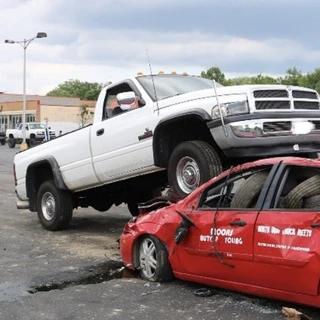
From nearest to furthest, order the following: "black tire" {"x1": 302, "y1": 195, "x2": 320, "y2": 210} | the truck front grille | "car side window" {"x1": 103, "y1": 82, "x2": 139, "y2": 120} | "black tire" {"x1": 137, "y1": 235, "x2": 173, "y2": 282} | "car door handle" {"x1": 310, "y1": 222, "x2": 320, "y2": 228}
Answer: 1. "car door handle" {"x1": 310, "y1": 222, "x2": 320, "y2": 228}
2. "black tire" {"x1": 302, "y1": 195, "x2": 320, "y2": 210}
3. "black tire" {"x1": 137, "y1": 235, "x2": 173, "y2": 282}
4. the truck front grille
5. "car side window" {"x1": 103, "y1": 82, "x2": 139, "y2": 120}

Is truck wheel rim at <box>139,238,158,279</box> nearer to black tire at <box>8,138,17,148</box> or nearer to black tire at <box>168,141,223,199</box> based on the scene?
black tire at <box>168,141,223,199</box>

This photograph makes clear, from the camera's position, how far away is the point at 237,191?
17.8 ft

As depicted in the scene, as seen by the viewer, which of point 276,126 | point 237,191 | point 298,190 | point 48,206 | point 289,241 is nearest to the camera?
point 289,241

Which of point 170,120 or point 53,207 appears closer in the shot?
point 170,120

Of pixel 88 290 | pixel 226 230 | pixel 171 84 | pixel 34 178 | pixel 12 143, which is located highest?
pixel 171 84

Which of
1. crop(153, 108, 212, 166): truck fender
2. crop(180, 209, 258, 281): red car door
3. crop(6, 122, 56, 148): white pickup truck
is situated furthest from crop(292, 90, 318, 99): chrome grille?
crop(6, 122, 56, 148): white pickup truck

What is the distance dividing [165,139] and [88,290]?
6.84 feet

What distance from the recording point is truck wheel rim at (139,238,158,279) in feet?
20.3

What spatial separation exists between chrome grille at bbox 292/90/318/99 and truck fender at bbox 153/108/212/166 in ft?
3.56

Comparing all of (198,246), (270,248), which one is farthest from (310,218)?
(198,246)

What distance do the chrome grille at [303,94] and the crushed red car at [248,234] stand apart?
148 cm

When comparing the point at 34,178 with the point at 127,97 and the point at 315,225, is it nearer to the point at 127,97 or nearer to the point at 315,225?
the point at 127,97

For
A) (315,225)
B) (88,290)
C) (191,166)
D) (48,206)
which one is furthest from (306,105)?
(48,206)

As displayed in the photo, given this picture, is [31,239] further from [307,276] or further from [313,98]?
[307,276]
